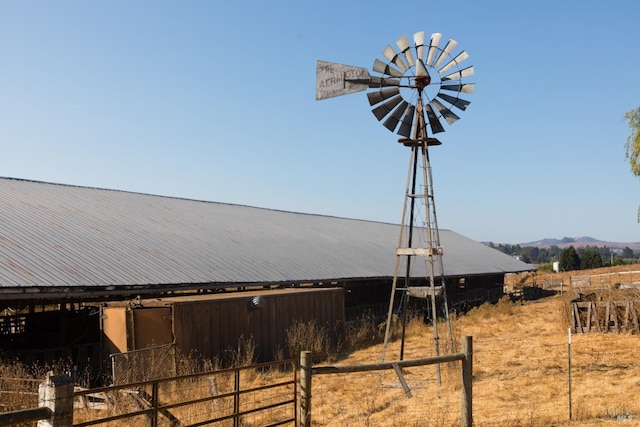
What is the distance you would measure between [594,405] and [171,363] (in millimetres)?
10668

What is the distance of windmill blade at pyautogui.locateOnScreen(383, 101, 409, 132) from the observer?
57.4 ft

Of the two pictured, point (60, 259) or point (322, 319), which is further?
point (322, 319)

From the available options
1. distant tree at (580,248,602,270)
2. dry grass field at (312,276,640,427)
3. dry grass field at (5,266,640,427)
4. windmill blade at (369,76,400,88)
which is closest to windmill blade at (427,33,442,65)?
windmill blade at (369,76,400,88)

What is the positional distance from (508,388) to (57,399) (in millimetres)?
11279

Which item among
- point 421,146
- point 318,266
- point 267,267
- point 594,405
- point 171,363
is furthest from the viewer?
point 318,266

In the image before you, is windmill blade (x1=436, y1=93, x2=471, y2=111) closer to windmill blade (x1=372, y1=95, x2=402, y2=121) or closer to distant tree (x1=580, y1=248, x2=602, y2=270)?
windmill blade (x1=372, y1=95, x2=402, y2=121)

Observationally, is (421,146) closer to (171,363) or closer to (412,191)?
(412,191)

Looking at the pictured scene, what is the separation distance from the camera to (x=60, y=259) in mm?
18156

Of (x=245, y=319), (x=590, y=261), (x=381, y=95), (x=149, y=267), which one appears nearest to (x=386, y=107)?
(x=381, y=95)

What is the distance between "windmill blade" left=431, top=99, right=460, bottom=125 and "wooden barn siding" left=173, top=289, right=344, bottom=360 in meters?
8.45

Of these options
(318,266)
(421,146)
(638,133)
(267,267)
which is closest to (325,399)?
(421,146)

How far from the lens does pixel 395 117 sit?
17516 millimetres

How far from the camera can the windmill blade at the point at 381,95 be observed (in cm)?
1731

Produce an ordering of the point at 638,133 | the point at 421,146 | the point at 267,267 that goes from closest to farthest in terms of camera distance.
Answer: the point at 421,146, the point at 267,267, the point at 638,133
